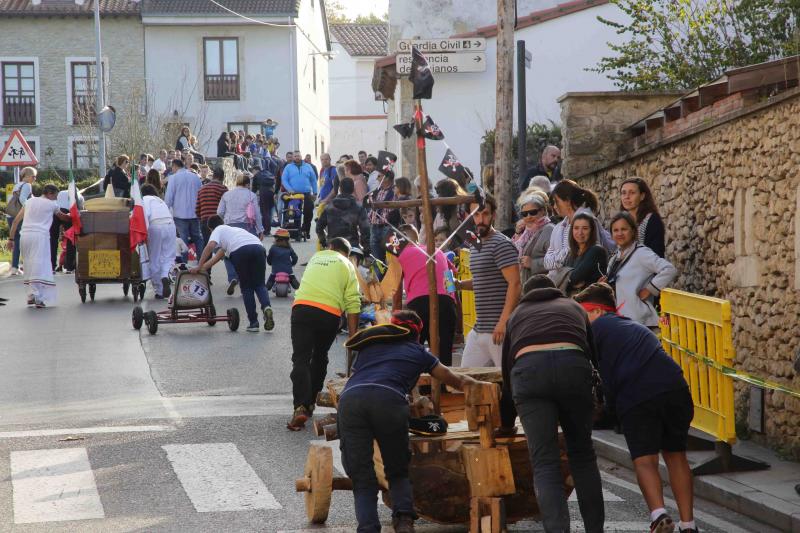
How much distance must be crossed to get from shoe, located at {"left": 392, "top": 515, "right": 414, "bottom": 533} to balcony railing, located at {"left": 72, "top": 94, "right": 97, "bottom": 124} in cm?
4258

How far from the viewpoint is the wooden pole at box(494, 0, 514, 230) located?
52.0 feet

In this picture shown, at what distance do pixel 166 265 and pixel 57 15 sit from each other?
35.7 metres

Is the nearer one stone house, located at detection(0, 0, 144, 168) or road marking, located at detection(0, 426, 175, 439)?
road marking, located at detection(0, 426, 175, 439)

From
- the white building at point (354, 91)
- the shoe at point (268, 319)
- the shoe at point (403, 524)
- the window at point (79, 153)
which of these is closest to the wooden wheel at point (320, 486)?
the shoe at point (403, 524)

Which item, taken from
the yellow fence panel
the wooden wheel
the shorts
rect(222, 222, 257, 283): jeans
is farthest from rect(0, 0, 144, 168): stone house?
the shorts

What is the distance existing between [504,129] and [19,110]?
42.1 meters

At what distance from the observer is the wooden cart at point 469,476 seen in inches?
278

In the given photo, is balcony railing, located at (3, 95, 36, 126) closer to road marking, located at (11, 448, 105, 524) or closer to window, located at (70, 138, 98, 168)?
window, located at (70, 138, 98, 168)

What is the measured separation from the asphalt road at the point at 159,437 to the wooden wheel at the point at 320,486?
10cm

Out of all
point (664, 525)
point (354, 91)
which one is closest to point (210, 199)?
point (664, 525)

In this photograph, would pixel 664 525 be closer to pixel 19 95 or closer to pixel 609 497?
pixel 609 497

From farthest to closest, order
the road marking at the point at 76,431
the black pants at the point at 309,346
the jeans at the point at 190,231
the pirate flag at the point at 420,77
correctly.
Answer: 1. the jeans at the point at 190,231
2. the road marking at the point at 76,431
3. the black pants at the point at 309,346
4. the pirate flag at the point at 420,77

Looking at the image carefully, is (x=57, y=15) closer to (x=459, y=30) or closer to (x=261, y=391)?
(x=459, y=30)

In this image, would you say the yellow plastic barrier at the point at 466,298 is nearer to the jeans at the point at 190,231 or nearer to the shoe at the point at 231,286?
the shoe at the point at 231,286
